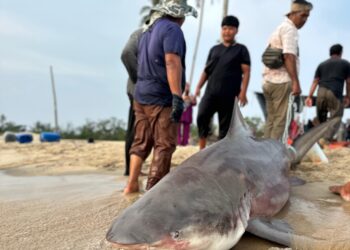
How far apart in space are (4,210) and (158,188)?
5.63ft

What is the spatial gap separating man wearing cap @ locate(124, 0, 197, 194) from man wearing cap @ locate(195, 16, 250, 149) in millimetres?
1712

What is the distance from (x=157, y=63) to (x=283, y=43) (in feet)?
6.95

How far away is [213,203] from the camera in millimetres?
Result: 2061

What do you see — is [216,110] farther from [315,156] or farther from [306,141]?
[315,156]

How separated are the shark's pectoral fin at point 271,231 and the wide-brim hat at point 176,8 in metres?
2.02

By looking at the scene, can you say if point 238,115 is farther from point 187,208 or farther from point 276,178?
point 187,208

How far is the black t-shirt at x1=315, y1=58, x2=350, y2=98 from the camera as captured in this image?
7.34 metres

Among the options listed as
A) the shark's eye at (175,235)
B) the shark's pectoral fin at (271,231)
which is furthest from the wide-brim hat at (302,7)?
the shark's eye at (175,235)

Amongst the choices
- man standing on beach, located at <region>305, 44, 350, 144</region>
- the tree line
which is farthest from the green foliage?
man standing on beach, located at <region>305, 44, 350, 144</region>

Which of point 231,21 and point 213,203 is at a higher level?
point 231,21

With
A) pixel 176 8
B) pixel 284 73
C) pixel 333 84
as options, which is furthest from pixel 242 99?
pixel 333 84

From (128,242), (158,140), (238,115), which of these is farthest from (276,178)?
(128,242)

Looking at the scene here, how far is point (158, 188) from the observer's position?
218cm

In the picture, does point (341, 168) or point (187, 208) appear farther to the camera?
point (341, 168)
